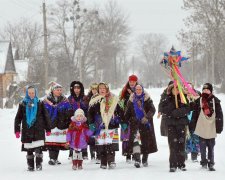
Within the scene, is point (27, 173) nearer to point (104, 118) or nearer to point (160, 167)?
point (104, 118)

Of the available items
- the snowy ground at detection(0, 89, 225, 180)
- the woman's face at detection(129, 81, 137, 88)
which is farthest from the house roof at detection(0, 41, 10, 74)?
the woman's face at detection(129, 81, 137, 88)

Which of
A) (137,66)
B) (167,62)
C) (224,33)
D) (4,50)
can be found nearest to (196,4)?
(224,33)

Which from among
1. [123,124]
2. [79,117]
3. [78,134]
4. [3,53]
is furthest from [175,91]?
[3,53]

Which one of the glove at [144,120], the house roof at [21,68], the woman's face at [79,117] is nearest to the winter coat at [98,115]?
the woman's face at [79,117]

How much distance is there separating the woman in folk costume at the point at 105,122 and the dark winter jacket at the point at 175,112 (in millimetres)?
1035

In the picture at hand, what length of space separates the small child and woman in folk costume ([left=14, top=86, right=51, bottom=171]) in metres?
0.45

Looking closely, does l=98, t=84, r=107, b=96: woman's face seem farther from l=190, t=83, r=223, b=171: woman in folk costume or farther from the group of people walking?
l=190, t=83, r=223, b=171: woman in folk costume

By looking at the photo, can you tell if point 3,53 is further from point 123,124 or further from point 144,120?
point 144,120

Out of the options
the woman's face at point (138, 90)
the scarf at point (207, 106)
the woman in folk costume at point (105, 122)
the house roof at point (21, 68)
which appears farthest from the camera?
the house roof at point (21, 68)

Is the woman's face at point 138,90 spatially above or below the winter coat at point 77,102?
above

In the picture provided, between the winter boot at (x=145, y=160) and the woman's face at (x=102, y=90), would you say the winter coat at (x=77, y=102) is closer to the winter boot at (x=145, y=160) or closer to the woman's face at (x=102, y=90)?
the woman's face at (x=102, y=90)

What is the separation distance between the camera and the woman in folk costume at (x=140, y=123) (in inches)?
380

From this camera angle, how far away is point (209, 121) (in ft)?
30.0

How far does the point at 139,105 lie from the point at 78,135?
129 centimetres
